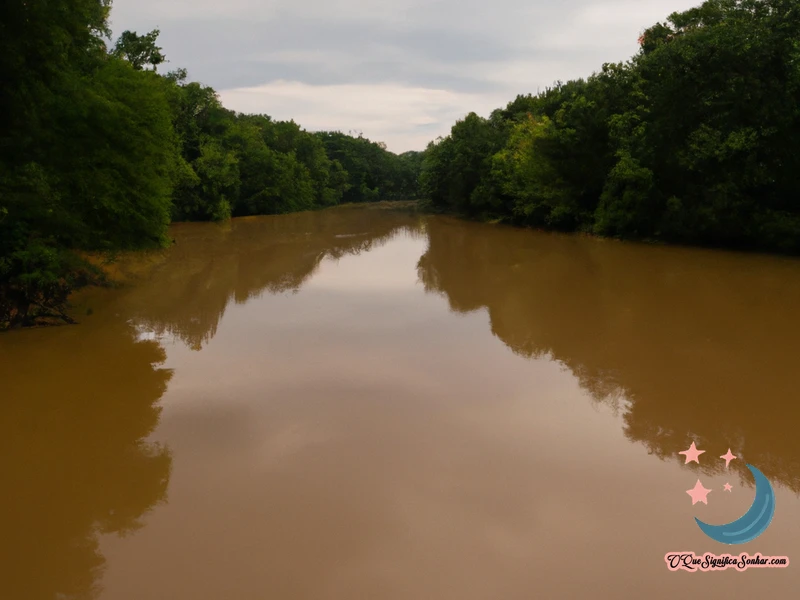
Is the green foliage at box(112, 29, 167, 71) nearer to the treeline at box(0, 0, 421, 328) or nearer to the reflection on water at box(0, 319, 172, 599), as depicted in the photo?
the treeline at box(0, 0, 421, 328)

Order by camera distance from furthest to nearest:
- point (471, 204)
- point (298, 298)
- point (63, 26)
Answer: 1. point (471, 204)
2. point (298, 298)
3. point (63, 26)

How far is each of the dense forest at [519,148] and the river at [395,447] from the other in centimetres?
272

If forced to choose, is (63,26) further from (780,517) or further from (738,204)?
(738,204)

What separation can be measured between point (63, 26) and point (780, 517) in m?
15.1

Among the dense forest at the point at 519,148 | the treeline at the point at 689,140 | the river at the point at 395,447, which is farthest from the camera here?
the treeline at the point at 689,140

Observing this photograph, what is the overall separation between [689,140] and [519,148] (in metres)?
17.4

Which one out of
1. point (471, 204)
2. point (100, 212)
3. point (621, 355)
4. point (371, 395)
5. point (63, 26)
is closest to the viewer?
point (371, 395)

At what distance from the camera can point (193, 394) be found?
920 cm

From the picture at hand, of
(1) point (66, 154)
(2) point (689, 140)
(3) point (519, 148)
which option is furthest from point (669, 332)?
(3) point (519, 148)

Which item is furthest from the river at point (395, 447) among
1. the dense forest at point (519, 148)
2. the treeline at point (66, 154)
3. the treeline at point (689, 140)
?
the treeline at point (689, 140)

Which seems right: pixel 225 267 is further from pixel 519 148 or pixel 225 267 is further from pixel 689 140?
pixel 519 148

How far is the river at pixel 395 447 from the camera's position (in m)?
5.02

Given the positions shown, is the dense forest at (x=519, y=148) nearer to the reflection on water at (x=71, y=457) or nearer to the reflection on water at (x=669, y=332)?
the reflection on water at (x=71, y=457)

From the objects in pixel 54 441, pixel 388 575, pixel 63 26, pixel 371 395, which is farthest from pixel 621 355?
pixel 63 26
